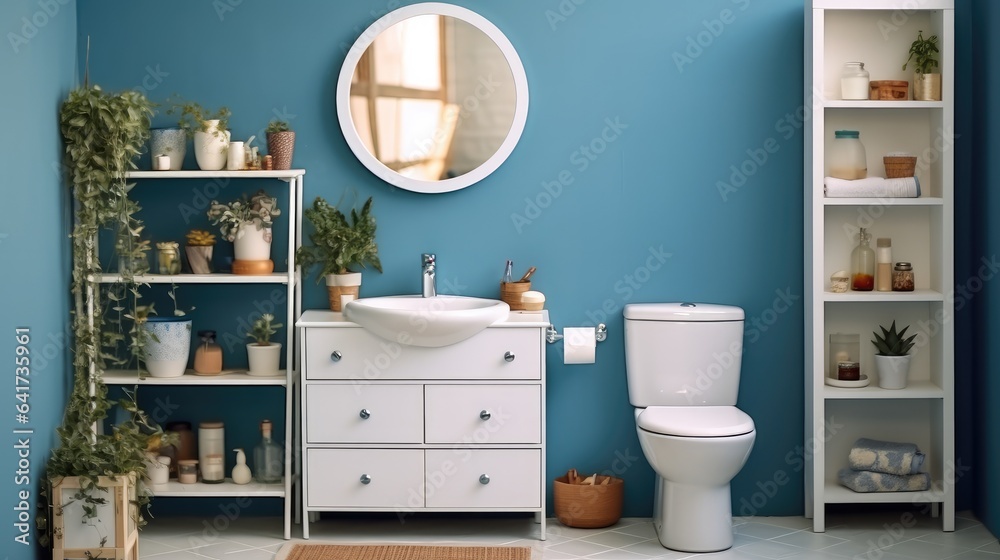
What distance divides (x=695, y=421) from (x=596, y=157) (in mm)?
987

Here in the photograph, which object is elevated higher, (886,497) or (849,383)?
(849,383)

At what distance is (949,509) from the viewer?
11.7 feet

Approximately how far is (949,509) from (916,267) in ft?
2.72

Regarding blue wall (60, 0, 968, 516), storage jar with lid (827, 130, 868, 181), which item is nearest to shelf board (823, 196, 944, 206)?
storage jar with lid (827, 130, 868, 181)

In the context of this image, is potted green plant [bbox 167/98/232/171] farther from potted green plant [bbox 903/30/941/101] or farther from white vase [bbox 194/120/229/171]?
potted green plant [bbox 903/30/941/101]

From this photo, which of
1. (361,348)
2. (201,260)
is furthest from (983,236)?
(201,260)

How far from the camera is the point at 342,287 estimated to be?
11.8 feet

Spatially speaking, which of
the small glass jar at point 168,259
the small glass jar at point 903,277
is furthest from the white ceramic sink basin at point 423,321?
the small glass jar at point 903,277

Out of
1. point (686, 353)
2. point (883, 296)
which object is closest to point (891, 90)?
point (883, 296)

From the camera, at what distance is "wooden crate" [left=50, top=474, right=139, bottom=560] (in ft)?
10.4

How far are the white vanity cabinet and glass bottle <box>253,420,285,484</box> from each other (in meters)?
0.19

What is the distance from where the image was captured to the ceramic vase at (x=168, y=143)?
3539 millimetres

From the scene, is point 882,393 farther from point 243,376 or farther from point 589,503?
point 243,376

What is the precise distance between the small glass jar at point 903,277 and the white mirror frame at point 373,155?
1.37 m
